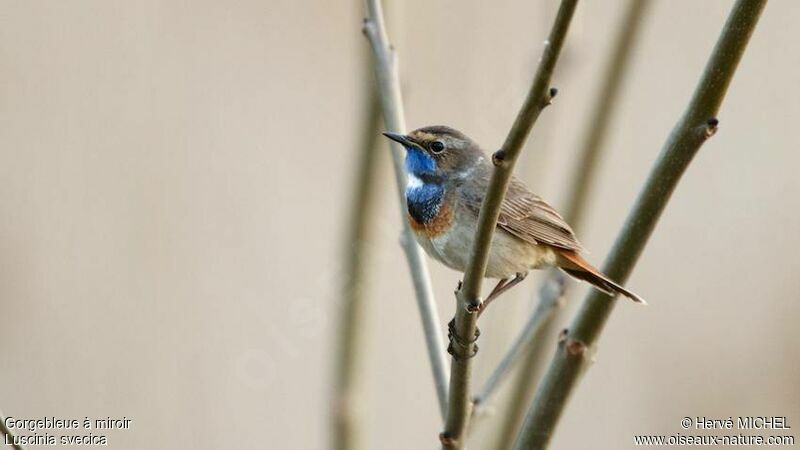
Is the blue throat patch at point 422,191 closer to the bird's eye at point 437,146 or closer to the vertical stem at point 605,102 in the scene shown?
the bird's eye at point 437,146

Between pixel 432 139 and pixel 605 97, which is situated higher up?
pixel 605 97

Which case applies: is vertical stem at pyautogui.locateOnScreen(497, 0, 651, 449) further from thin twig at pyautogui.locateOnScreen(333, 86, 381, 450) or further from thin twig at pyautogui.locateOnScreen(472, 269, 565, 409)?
thin twig at pyautogui.locateOnScreen(333, 86, 381, 450)

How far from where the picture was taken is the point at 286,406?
18.3ft

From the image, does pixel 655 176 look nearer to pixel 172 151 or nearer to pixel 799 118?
pixel 172 151

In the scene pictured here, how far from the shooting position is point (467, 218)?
3398mm

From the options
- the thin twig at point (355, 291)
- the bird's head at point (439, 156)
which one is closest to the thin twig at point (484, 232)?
A: the thin twig at point (355, 291)

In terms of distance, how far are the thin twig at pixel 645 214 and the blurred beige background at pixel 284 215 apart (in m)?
2.33

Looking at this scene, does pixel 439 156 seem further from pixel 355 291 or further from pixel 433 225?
pixel 355 291

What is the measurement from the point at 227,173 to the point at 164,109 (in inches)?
19.5

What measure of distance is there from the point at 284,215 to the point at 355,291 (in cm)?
265

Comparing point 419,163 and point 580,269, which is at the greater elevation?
point 419,163

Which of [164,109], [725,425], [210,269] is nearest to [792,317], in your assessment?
[725,425]

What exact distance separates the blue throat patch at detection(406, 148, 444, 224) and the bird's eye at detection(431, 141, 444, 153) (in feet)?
0.10

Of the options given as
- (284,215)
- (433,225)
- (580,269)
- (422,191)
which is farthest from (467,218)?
(284,215)
